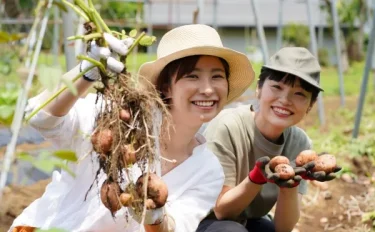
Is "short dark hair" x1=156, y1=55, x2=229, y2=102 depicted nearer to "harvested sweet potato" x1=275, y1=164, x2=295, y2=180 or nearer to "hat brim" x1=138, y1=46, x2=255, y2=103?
"hat brim" x1=138, y1=46, x2=255, y2=103

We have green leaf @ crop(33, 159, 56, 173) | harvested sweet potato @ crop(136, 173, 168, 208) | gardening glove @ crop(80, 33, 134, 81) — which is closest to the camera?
green leaf @ crop(33, 159, 56, 173)

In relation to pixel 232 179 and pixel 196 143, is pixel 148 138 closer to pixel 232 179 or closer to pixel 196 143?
pixel 196 143

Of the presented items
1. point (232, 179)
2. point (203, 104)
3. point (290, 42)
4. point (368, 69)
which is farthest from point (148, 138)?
point (290, 42)

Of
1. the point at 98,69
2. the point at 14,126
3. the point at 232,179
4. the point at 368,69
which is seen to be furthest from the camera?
the point at 368,69

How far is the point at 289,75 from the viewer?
9.19 feet

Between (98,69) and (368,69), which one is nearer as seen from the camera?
(98,69)

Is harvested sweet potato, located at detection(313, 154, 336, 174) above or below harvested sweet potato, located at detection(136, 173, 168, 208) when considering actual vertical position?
below

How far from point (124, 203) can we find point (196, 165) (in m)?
0.53

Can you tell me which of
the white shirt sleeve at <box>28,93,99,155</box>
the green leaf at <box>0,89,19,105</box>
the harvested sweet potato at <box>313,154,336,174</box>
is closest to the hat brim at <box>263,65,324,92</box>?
the harvested sweet potato at <box>313,154,336,174</box>

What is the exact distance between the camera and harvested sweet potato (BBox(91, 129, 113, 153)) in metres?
1.96

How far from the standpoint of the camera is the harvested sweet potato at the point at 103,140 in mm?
1964

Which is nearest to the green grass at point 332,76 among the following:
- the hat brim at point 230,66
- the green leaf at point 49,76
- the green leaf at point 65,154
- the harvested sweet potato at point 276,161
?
the hat brim at point 230,66

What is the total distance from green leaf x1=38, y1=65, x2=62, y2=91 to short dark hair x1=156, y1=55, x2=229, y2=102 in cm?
123

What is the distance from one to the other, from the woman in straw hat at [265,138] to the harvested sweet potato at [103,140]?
0.77m
